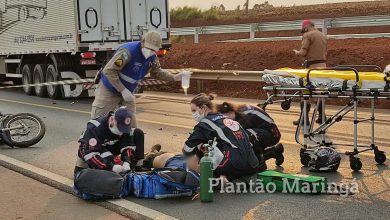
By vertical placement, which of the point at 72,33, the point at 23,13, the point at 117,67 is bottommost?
the point at 117,67

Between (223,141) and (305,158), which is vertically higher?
(223,141)

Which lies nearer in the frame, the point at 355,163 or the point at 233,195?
the point at 233,195

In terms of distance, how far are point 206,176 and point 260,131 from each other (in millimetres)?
1673

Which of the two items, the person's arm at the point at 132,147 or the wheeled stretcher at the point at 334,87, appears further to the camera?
the wheeled stretcher at the point at 334,87

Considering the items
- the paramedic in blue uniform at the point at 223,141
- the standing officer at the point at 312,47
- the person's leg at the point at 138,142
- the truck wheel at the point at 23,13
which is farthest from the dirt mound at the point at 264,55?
the person's leg at the point at 138,142

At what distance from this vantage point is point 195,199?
20.1 feet

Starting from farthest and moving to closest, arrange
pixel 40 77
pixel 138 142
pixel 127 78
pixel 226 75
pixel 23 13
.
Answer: pixel 23 13, pixel 40 77, pixel 226 75, pixel 127 78, pixel 138 142

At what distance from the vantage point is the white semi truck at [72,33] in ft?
54.1

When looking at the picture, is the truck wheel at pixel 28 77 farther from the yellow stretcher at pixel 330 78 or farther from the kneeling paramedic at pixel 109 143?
the kneeling paramedic at pixel 109 143

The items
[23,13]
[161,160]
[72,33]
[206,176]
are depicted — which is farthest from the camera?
[23,13]

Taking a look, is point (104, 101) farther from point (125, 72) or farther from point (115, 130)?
point (115, 130)

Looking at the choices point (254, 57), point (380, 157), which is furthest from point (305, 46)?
point (254, 57)

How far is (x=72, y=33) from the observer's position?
16562 mm

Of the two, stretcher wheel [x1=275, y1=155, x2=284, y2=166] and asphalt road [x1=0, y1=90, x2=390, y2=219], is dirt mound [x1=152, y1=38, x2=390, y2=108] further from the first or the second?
stretcher wheel [x1=275, y1=155, x2=284, y2=166]
